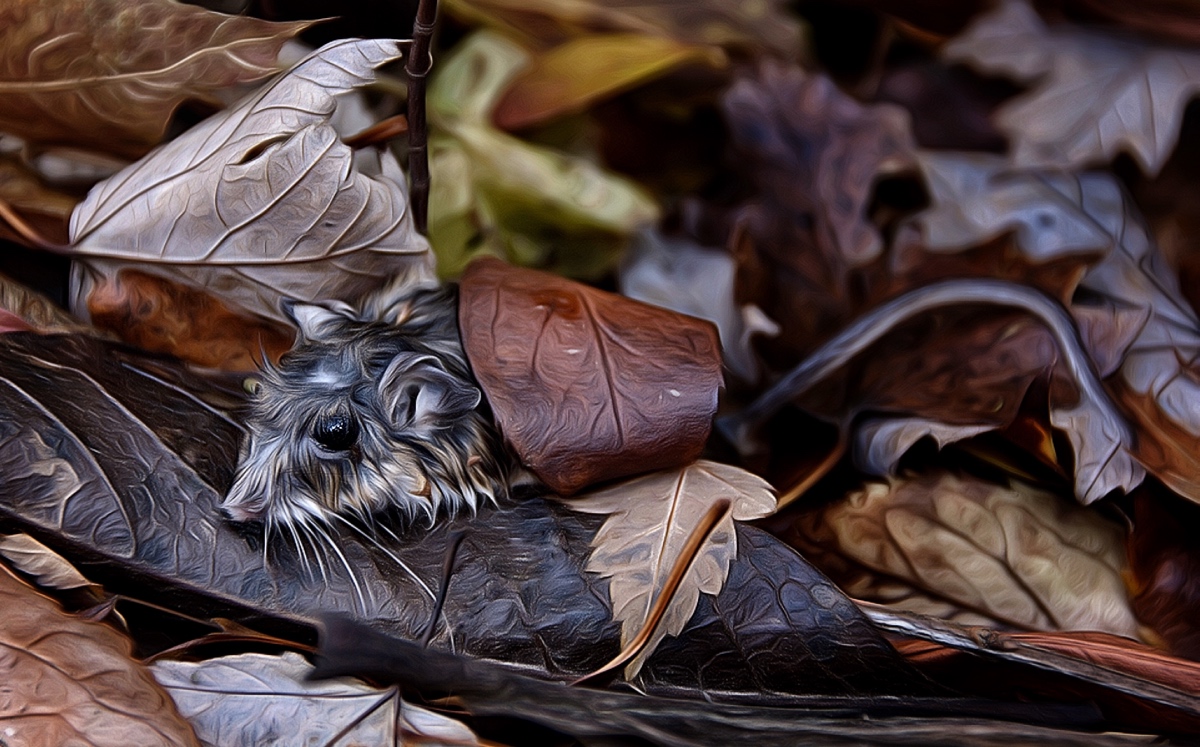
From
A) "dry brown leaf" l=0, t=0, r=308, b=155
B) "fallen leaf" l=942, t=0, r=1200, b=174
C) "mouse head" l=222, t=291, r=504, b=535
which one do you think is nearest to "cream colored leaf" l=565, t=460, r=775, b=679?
"mouse head" l=222, t=291, r=504, b=535

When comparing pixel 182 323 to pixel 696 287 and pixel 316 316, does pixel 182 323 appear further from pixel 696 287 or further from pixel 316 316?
pixel 696 287

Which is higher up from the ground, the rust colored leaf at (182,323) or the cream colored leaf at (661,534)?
the rust colored leaf at (182,323)

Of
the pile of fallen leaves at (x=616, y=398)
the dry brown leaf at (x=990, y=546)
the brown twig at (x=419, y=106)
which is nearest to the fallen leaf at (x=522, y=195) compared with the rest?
the pile of fallen leaves at (x=616, y=398)

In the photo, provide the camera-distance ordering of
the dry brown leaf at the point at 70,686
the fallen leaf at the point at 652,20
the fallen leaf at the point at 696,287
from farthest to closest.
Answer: the fallen leaf at the point at 652,20
the fallen leaf at the point at 696,287
the dry brown leaf at the point at 70,686

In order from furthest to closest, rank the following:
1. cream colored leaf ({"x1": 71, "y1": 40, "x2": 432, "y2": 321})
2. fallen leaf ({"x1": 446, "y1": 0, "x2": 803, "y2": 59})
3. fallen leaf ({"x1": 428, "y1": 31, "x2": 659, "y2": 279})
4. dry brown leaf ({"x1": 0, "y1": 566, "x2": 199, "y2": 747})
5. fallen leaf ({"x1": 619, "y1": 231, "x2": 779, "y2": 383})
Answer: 1. fallen leaf ({"x1": 446, "y1": 0, "x2": 803, "y2": 59})
2. fallen leaf ({"x1": 428, "y1": 31, "x2": 659, "y2": 279})
3. fallen leaf ({"x1": 619, "y1": 231, "x2": 779, "y2": 383})
4. cream colored leaf ({"x1": 71, "y1": 40, "x2": 432, "y2": 321})
5. dry brown leaf ({"x1": 0, "y1": 566, "x2": 199, "y2": 747})

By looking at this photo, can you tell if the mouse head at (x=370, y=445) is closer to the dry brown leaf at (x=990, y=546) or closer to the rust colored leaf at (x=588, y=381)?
the rust colored leaf at (x=588, y=381)

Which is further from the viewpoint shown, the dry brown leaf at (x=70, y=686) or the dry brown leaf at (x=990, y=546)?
the dry brown leaf at (x=990, y=546)

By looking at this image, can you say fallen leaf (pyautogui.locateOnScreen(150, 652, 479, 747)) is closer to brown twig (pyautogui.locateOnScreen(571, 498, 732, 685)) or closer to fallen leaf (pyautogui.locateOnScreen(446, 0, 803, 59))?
brown twig (pyautogui.locateOnScreen(571, 498, 732, 685))
